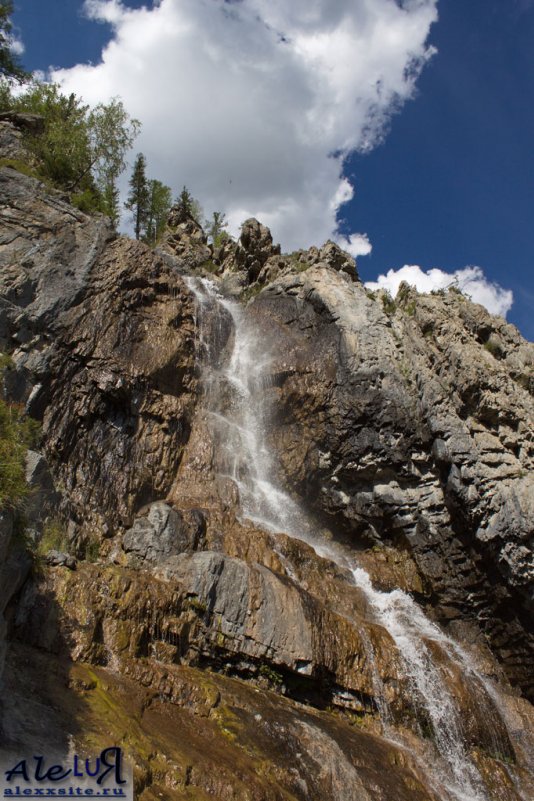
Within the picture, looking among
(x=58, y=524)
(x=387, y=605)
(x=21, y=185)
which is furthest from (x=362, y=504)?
(x=21, y=185)

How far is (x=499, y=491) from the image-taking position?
19328mm

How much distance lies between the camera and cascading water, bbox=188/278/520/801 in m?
14.2

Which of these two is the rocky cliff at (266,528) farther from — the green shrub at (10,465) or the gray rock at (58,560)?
the green shrub at (10,465)

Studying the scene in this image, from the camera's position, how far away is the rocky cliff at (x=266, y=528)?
10.6 m

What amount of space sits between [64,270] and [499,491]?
17645 millimetres

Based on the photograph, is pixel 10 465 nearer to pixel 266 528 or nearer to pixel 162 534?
pixel 162 534

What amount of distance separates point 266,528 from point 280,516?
1.78 m

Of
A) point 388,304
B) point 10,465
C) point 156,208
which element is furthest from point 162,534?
point 156,208

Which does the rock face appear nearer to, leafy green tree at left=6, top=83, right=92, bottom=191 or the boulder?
the boulder

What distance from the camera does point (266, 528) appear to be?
19750mm

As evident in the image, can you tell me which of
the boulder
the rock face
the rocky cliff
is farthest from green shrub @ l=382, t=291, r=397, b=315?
the boulder

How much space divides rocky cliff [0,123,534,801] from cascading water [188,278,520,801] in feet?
0.31

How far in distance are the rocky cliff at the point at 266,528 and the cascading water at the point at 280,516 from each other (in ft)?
0.31

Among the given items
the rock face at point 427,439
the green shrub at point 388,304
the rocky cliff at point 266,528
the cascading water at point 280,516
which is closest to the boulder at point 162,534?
the rocky cliff at point 266,528
